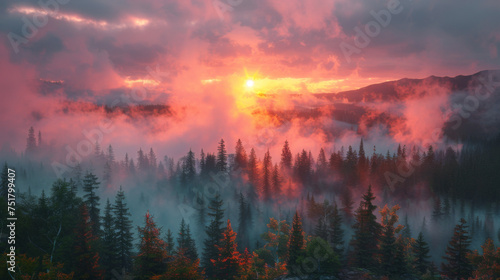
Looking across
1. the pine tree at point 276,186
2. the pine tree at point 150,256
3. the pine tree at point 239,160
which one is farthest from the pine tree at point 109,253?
the pine tree at point 239,160

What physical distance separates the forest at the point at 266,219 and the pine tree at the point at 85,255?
159 mm

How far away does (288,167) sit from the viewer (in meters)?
147

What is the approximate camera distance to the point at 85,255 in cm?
3756

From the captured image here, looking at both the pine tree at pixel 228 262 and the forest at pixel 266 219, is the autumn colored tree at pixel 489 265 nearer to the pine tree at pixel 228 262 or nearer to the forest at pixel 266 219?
the forest at pixel 266 219

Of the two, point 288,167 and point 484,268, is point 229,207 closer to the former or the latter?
point 288,167

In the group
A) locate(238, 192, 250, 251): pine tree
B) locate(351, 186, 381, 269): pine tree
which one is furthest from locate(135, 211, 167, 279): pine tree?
locate(238, 192, 250, 251): pine tree

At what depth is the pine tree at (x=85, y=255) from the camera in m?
37.6

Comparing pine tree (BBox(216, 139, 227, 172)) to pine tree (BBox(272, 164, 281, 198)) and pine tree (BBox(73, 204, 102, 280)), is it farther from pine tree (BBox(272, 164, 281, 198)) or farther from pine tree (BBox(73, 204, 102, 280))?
pine tree (BBox(73, 204, 102, 280))

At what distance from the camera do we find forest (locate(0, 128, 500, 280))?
42969 mm

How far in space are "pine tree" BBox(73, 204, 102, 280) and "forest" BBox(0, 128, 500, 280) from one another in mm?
159

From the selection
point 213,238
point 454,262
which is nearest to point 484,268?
point 454,262

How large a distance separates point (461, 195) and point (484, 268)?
335 ft

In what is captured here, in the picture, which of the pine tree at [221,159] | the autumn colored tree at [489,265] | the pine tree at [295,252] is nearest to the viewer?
the autumn colored tree at [489,265]

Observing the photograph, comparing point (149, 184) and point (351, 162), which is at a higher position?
point (351, 162)
